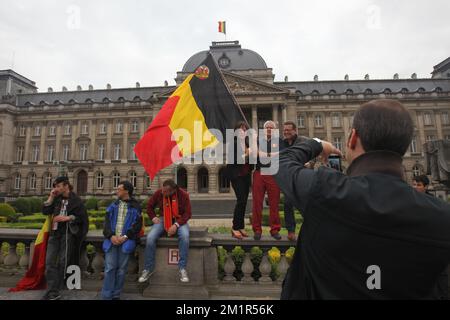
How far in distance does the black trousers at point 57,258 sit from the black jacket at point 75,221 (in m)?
0.10

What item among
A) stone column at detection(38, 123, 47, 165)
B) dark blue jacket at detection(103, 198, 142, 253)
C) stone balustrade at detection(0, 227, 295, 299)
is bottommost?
stone balustrade at detection(0, 227, 295, 299)

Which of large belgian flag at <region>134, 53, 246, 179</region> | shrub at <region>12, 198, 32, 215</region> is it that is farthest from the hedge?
shrub at <region>12, 198, 32, 215</region>

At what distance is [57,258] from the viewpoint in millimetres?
4832

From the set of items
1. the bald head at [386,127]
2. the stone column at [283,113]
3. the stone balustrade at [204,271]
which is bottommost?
the stone balustrade at [204,271]

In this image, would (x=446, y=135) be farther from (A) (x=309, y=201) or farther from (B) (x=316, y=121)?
(A) (x=309, y=201)

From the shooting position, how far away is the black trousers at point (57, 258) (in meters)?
4.63

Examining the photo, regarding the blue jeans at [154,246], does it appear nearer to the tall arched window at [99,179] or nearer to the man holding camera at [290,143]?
the man holding camera at [290,143]

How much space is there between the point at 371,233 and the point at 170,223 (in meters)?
3.96

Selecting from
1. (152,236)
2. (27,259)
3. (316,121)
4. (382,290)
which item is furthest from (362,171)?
(316,121)

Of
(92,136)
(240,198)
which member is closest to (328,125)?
(92,136)

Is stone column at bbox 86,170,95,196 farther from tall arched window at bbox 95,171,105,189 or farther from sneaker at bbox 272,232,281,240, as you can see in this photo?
sneaker at bbox 272,232,281,240

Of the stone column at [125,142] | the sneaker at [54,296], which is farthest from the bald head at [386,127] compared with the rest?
the stone column at [125,142]

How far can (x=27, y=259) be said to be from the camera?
5.40 m

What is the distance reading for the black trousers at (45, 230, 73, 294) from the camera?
4629 mm
